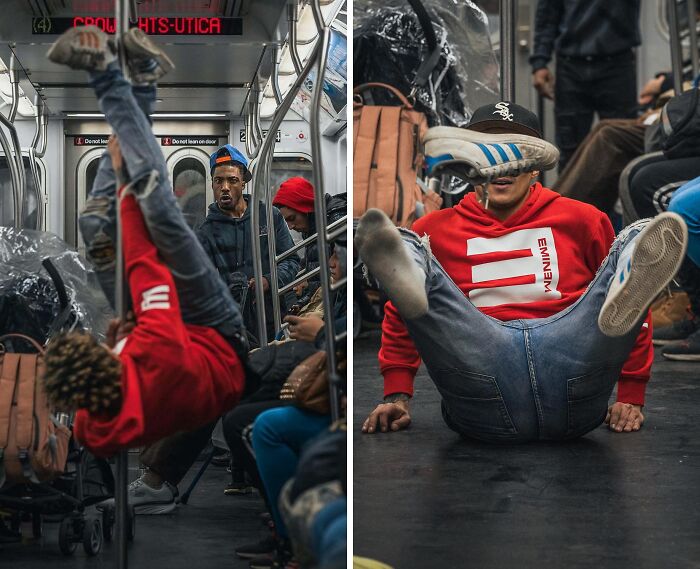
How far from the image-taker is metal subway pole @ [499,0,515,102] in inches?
162

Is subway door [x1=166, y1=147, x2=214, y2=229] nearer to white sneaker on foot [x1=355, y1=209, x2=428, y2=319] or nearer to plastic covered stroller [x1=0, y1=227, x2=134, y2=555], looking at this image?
plastic covered stroller [x1=0, y1=227, x2=134, y2=555]

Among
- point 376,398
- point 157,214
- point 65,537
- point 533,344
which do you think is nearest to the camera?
point 157,214

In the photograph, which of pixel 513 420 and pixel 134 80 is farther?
pixel 513 420

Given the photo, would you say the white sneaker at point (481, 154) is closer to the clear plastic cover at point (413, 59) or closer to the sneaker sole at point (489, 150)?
the sneaker sole at point (489, 150)

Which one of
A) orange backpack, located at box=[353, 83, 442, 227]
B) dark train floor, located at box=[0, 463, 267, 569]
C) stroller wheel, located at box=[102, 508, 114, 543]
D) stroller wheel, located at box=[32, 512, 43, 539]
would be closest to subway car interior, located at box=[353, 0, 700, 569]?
orange backpack, located at box=[353, 83, 442, 227]

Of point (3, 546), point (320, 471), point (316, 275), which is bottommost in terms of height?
point (3, 546)

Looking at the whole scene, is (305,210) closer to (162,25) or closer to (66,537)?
(162,25)

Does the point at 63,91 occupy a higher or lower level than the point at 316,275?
higher

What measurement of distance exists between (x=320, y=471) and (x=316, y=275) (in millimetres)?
434

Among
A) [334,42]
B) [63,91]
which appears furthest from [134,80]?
[334,42]

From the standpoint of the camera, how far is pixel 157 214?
81.0 inches

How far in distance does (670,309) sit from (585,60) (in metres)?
1.45

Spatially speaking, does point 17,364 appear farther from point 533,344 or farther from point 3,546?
point 533,344

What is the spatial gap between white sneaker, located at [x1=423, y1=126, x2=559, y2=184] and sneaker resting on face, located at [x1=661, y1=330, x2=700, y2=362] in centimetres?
140
